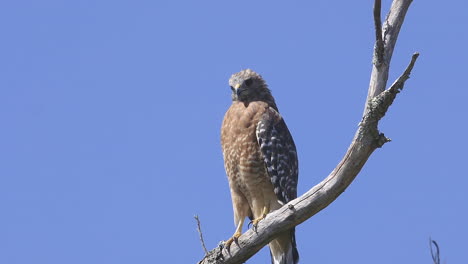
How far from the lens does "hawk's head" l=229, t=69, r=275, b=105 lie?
8.67 m

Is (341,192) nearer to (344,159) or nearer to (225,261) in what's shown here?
(344,159)

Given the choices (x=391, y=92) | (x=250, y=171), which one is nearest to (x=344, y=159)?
(x=391, y=92)

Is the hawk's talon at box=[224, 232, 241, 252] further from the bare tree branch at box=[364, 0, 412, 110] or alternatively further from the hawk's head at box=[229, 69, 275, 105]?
the hawk's head at box=[229, 69, 275, 105]

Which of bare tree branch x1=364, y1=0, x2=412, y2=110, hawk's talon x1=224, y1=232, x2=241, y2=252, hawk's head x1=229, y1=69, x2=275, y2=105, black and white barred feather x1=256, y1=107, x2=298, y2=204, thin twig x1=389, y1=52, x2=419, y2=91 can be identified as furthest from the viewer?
hawk's head x1=229, y1=69, x2=275, y2=105

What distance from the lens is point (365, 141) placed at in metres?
5.60

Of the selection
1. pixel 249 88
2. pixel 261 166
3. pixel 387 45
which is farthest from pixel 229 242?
pixel 249 88

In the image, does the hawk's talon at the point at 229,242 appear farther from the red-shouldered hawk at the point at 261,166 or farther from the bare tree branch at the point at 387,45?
the bare tree branch at the point at 387,45

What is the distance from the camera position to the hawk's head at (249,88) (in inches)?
341

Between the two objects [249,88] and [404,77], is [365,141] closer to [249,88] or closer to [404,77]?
[404,77]

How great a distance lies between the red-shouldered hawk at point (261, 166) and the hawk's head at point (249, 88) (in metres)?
0.30

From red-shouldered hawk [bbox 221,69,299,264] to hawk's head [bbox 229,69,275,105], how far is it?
0.30m

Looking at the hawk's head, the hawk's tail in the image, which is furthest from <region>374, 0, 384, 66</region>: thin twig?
the hawk's head

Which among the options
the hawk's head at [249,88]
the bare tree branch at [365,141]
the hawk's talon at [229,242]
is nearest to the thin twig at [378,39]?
the bare tree branch at [365,141]

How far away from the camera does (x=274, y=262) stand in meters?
8.12
